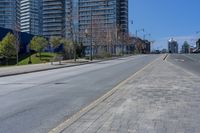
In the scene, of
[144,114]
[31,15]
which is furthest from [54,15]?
[144,114]

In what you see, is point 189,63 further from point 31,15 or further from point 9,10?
point 31,15

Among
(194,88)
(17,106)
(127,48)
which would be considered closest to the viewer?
(17,106)

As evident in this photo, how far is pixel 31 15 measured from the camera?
368 ft

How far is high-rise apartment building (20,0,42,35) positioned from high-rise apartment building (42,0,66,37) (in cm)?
171

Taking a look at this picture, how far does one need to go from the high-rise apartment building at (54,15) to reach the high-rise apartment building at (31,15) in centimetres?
Answer: 171

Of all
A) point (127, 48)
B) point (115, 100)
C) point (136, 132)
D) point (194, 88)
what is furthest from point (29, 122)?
point (127, 48)

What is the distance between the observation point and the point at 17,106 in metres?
13.2

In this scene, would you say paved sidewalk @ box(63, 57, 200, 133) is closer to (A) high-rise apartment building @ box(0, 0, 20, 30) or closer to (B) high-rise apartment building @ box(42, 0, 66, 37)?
(A) high-rise apartment building @ box(0, 0, 20, 30)

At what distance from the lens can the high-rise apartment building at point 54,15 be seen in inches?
4133

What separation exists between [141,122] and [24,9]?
101 meters

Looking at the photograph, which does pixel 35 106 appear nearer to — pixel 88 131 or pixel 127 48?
Result: pixel 88 131

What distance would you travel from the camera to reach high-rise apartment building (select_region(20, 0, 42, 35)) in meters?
107

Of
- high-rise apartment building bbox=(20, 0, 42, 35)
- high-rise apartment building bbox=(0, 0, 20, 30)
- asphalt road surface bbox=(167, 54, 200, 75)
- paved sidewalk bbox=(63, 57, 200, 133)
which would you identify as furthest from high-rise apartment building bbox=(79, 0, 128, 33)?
paved sidewalk bbox=(63, 57, 200, 133)

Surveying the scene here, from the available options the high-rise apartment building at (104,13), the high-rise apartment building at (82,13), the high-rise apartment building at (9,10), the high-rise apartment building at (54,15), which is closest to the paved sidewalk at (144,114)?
the high-rise apartment building at (104,13)
